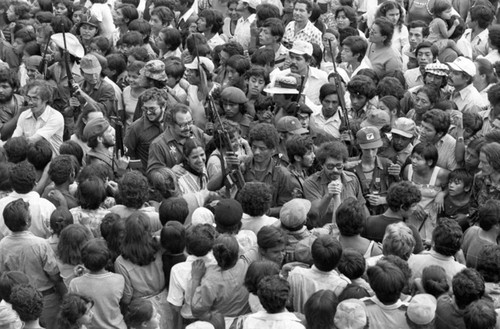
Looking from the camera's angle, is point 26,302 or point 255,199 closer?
point 26,302

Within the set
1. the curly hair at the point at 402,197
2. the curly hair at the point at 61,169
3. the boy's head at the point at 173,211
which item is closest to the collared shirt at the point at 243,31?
the curly hair at the point at 61,169

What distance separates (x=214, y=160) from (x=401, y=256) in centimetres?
266

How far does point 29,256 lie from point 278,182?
7.75 feet

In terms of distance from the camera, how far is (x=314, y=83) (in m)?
12.0

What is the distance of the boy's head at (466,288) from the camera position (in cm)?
668

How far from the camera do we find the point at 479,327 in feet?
21.2

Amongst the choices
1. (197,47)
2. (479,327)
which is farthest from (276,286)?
(197,47)

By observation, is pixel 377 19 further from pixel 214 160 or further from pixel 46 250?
pixel 46 250

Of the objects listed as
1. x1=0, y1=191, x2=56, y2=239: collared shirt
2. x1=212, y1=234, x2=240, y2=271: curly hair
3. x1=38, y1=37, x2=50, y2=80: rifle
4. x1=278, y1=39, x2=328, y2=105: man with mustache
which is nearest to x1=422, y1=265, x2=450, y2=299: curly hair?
x1=212, y1=234, x2=240, y2=271: curly hair

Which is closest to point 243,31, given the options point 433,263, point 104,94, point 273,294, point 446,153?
point 104,94

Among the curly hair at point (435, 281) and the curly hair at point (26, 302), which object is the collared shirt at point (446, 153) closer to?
the curly hair at point (435, 281)

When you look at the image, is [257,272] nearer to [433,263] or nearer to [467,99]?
[433,263]

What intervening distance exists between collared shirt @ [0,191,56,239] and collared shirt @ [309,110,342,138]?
3191 millimetres

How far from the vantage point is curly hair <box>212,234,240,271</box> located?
285 inches
